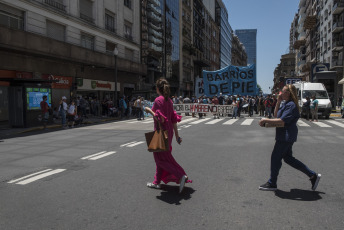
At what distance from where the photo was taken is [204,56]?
7188cm

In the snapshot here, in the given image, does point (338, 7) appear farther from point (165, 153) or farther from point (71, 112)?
point (165, 153)

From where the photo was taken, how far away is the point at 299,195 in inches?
181

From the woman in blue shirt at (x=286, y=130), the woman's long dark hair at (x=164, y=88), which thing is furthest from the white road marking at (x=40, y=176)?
the woman in blue shirt at (x=286, y=130)

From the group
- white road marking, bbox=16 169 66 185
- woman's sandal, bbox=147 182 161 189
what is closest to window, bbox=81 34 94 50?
white road marking, bbox=16 169 66 185

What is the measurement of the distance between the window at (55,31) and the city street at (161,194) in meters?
15.6

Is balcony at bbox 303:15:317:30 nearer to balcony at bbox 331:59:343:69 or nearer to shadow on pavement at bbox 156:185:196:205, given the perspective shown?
balcony at bbox 331:59:343:69

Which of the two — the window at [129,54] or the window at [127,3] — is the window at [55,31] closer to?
the window at [129,54]

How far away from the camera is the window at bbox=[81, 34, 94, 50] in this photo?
2538cm

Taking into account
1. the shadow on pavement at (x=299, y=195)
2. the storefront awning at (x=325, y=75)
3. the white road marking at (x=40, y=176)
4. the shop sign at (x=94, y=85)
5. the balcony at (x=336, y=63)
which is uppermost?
the balcony at (x=336, y=63)

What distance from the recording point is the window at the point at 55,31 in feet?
71.1

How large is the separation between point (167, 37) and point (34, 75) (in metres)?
30.8

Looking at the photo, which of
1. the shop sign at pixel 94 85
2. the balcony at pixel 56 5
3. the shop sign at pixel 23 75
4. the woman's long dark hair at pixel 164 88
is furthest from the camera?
the shop sign at pixel 94 85

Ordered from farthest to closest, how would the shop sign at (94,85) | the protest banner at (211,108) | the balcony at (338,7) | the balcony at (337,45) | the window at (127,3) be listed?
the balcony at (337,45), the balcony at (338,7), the window at (127,3), the shop sign at (94,85), the protest banner at (211,108)

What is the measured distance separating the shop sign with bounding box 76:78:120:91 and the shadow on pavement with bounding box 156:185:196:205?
20.5 m
